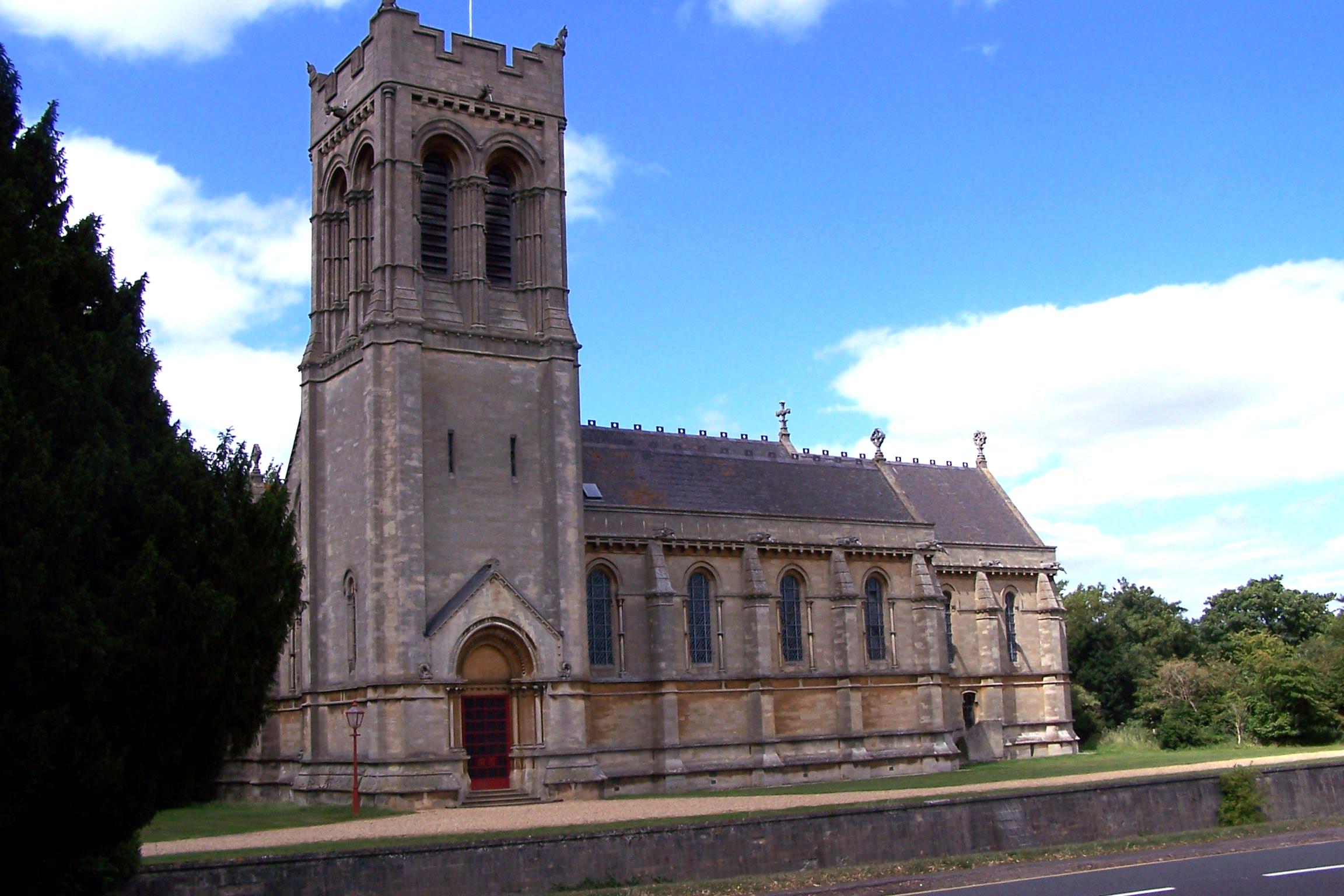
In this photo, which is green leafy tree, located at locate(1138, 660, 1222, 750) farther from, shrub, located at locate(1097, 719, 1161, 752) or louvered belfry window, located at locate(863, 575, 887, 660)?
louvered belfry window, located at locate(863, 575, 887, 660)

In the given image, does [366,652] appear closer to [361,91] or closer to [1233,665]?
[361,91]

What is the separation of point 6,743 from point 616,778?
28094 millimetres

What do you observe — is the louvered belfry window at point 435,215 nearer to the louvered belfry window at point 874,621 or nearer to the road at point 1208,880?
the louvered belfry window at point 874,621

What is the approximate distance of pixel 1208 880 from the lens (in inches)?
792

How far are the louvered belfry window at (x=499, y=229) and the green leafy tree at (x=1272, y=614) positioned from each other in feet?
166

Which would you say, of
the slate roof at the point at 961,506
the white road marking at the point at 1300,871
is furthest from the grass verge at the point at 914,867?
the slate roof at the point at 961,506

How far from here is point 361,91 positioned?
41.2 meters

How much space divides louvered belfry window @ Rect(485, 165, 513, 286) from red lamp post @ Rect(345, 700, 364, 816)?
13457 mm

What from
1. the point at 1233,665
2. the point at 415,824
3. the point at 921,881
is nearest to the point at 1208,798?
the point at 921,881

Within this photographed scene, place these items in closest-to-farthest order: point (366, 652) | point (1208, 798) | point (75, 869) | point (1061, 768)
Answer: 1. point (75, 869)
2. point (1208, 798)
3. point (366, 652)
4. point (1061, 768)

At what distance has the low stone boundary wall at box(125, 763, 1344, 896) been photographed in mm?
20594

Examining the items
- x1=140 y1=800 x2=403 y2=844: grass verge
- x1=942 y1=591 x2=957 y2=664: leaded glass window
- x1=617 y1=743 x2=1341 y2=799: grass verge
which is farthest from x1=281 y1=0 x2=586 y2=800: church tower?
x1=942 y1=591 x2=957 y2=664: leaded glass window

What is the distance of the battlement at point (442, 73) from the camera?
39.9m

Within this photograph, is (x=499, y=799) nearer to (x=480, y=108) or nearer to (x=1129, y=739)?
(x=480, y=108)
